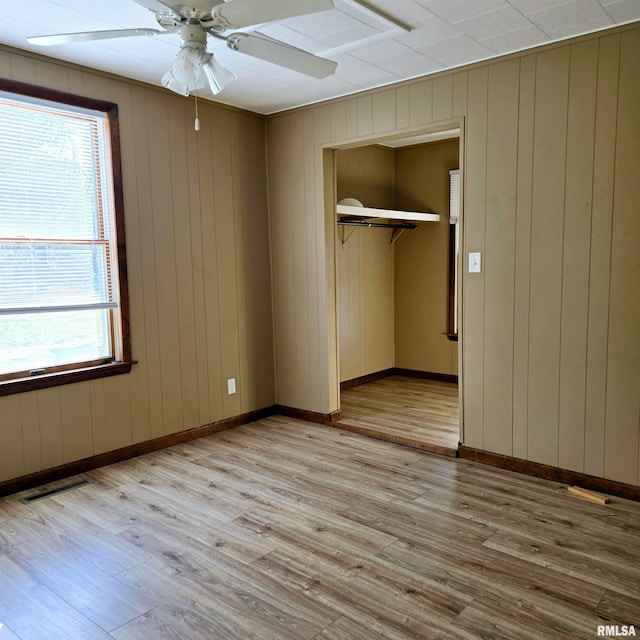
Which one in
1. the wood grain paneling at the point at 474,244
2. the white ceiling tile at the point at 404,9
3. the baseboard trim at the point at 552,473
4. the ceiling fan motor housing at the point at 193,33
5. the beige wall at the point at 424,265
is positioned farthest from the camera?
the beige wall at the point at 424,265

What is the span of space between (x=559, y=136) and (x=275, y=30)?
1.66m

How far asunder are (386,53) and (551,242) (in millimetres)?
1445

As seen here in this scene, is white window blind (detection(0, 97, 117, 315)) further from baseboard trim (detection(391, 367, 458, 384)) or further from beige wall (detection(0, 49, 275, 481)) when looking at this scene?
baseboard trim (detection(391, 367, 458, 384))

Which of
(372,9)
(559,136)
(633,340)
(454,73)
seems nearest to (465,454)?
(633,340)

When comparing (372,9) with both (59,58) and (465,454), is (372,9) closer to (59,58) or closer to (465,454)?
(59,58)

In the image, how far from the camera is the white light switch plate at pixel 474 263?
3500 mm

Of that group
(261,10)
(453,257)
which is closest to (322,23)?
(261,10)

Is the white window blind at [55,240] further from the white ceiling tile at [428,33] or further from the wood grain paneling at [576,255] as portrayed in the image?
the wood grain paneling at [576,255]

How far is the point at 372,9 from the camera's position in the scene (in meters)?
2.60

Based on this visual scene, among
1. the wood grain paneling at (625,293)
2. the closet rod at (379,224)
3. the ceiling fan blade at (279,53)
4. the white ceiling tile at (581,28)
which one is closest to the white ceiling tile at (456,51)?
the white ceiling tile at (581,28)

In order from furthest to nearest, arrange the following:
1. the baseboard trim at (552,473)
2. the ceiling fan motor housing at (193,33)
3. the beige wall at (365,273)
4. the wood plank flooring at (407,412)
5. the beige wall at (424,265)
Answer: the beige wall at (424,265) → the beige wall at (365,273) → the wood plank flooring at (407,412) → the baseboard trim at (552,473) → the ceiling fan motor housing at (193,33)

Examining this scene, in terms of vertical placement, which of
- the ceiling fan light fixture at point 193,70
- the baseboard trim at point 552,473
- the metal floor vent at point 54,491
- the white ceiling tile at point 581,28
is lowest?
the metal floor vent at point 54,491

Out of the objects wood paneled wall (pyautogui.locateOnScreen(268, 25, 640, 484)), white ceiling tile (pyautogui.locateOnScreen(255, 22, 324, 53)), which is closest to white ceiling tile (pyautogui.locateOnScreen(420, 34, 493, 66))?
wood paneled wall (pyautogui.locateOnScreen(268, 25, 640, 484))

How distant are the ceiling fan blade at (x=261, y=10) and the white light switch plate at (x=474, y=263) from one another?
203 cm
